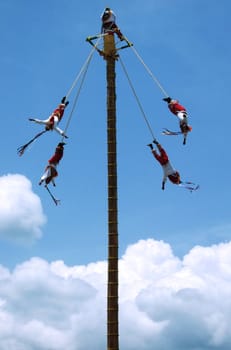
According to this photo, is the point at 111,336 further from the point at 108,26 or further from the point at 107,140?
the point at 108,26

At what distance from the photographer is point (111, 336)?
56.0ft

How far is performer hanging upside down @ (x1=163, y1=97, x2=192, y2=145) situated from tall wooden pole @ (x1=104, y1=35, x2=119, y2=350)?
2.33 meters

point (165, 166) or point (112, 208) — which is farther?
point (165, 166)

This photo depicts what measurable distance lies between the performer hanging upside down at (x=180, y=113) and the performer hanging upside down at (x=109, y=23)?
273cm

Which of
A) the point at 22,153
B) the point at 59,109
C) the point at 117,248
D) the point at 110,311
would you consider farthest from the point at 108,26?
the point at 110,311

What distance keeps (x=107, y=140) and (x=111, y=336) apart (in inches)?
232

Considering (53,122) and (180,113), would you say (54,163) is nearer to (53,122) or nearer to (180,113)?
(53,122)

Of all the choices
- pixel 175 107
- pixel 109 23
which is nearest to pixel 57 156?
pixel 175 107

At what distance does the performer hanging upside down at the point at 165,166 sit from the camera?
19562 millimetres

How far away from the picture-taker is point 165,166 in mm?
19641

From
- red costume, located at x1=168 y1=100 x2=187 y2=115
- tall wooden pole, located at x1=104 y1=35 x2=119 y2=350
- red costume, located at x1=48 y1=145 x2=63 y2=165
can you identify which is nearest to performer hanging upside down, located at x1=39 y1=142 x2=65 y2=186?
red costume, located at x1=48 y1=145 x2=63 y2=165

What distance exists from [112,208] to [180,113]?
4395mm

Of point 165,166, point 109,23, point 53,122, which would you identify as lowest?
point 165,166

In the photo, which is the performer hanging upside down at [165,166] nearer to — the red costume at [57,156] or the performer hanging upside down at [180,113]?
the performer hanging upside down at [180,113]
